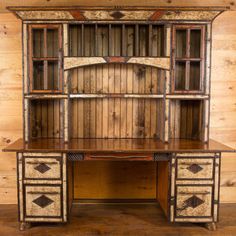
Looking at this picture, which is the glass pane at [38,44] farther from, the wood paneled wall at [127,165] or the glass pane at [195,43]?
the glass pane at [195,43]

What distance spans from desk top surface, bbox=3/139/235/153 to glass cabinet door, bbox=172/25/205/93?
48 cm

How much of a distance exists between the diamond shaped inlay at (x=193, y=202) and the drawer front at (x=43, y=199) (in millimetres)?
1039

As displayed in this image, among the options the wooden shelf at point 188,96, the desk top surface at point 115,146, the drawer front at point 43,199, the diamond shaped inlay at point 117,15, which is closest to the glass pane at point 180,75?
the wooden shelf at point 188,96

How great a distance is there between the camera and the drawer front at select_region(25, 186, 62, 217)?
90.6 inches

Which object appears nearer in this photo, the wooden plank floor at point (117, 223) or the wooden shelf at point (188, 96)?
Result: the wooden plank floor at point (117, 223)

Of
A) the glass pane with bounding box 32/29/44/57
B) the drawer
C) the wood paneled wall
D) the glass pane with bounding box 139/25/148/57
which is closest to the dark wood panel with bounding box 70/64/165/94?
the glass pane with bounding box 139/25/148/57

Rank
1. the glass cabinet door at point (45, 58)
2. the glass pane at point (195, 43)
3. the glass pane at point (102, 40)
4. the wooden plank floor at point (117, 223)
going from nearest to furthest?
the wooden plank floor at point (117, 223) → the glass cabinet door at point (45, 58) → the glass pane at point (195, 43) → the glass pane at point (102, 40)

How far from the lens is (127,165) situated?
2.90 m

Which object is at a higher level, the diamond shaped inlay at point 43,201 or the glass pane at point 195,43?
the glass pane at point 195,43

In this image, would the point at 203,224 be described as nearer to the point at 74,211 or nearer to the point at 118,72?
the point at 74,211

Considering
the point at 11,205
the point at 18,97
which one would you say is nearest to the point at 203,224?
the point at 11,205

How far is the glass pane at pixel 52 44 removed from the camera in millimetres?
2687

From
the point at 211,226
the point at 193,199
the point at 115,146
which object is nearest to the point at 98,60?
the point at 115,146

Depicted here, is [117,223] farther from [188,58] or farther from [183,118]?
[188,58]
